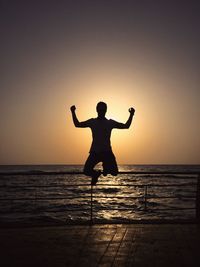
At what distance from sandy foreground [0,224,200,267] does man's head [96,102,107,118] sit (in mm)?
2088

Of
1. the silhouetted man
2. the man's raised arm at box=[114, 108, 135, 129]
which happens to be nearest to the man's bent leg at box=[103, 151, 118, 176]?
the silhouetted man

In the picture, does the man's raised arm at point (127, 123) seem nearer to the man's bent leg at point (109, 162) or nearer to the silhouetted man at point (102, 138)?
Answer: the silhouetted man at point (102, 138)

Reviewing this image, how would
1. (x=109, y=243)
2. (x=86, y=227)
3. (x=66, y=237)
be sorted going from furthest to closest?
(x=86, y=227)
(x=66, y=237)
(x=109, y=243)

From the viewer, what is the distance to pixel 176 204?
34.2m

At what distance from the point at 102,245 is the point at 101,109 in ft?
7.67

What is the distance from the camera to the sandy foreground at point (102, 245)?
15.4 ft

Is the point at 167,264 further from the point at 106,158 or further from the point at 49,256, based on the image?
the point at 106,158

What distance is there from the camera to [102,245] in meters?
5.51

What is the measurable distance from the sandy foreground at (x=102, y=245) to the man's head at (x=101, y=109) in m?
2.09

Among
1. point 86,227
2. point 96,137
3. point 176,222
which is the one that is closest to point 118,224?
point 86,227

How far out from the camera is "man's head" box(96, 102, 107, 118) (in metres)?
6.46

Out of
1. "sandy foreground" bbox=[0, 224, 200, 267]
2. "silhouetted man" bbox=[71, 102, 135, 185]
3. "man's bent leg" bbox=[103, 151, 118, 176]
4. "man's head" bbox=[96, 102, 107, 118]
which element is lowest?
"sandy foreground" bbox=[0, 224, 200, 267]

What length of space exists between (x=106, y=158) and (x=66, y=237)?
4.98 ft

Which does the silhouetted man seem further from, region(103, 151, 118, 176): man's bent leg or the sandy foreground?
the sandy foreground
